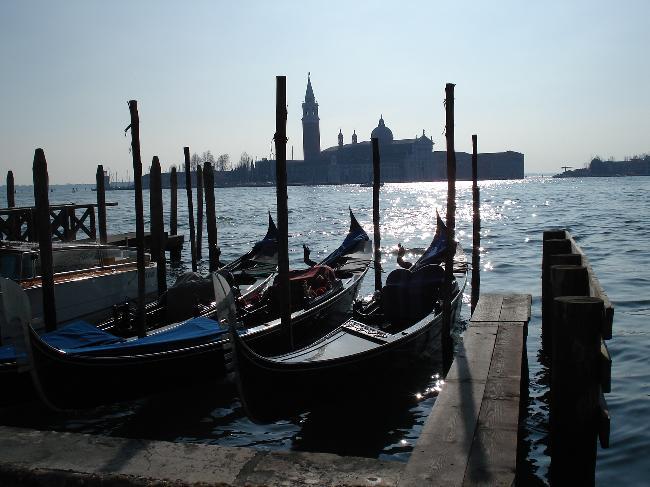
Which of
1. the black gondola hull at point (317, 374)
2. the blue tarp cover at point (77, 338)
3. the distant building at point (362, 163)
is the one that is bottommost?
the black gondola hull at point (317, 374)

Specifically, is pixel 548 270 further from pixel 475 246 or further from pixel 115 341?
pixel 115 341

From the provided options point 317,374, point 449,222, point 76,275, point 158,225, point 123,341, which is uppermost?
point 449,222

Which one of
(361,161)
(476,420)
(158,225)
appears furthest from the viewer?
(361,161)

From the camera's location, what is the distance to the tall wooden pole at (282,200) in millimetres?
6629

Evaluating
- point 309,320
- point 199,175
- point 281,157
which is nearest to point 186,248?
point 199,175

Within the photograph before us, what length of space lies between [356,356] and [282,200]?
1.74 metres

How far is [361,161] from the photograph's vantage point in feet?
384

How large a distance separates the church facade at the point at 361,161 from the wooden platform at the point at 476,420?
108674 mm

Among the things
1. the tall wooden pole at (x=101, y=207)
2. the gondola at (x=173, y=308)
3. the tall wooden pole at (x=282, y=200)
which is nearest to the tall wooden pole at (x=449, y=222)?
the tall wooden pole at (x=282, y=200)

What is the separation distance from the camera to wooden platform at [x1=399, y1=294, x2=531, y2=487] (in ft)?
9.55

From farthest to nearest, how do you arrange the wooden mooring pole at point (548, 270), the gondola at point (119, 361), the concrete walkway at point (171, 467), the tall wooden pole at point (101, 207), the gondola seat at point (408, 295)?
the tall wooden pole at point (101, 207)
the gondola seat at point (408, 295)
the wooden mooring pole at point (548, 270)
the gondola at point (119, 361)
the concrete walkway at point (171, 467)

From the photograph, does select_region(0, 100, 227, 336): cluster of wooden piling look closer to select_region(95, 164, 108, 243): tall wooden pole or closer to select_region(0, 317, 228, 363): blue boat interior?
select_region(95, 164, 108, 243): tall wooden pole

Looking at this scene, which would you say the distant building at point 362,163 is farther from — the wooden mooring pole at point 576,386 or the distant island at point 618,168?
the wooden mooring pole at point 576,386

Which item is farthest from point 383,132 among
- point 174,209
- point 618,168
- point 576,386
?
point 576,386
